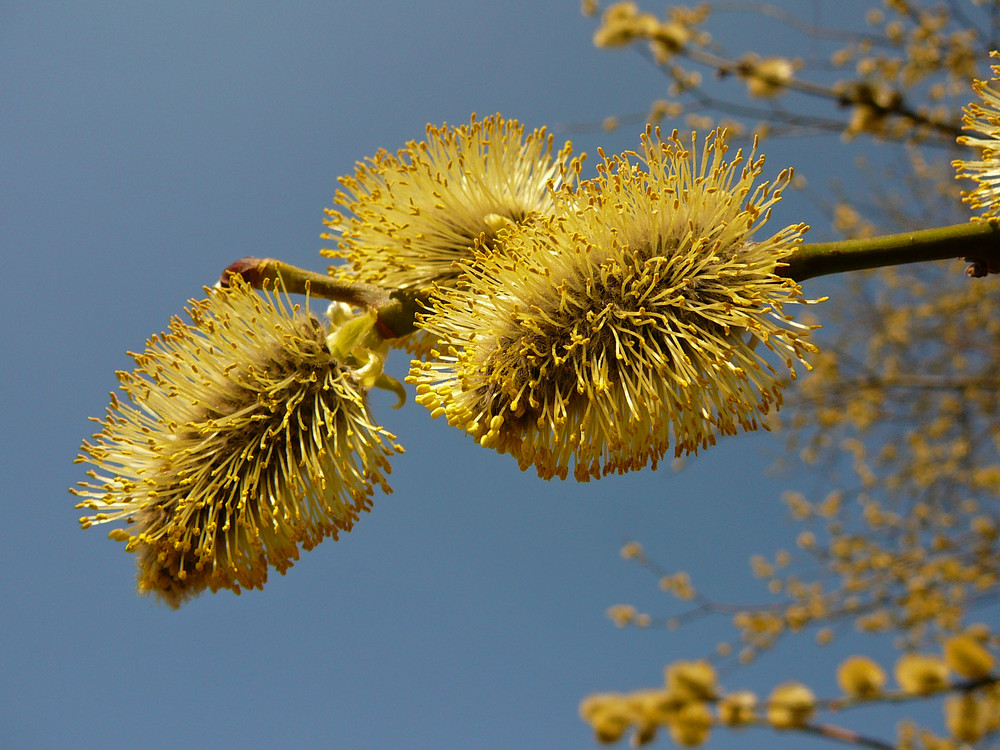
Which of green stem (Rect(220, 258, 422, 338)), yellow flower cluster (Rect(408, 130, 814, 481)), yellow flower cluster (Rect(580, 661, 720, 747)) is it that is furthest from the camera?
green stem (Rect(220, 258, 422, 338))

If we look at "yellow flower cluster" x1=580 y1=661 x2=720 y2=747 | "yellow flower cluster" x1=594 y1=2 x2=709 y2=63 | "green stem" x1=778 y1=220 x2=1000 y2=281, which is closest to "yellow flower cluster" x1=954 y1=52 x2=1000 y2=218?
"green stem" x1=778 y1=220 x2=1000 y2=281

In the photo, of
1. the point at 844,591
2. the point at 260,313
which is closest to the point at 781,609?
the point at 844,591

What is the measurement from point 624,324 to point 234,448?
35.2 inches

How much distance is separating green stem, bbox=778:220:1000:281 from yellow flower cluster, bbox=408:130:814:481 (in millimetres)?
66

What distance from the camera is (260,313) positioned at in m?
1.48

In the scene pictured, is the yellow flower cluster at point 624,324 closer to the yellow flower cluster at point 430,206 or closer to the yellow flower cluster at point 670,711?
the yellow flower cluster at point 430,206

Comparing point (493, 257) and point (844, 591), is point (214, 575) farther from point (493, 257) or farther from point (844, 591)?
point (844, 591)

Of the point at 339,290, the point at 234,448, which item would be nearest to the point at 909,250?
the point at 339,290

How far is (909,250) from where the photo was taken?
1125 mm

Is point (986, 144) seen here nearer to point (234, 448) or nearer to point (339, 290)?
point (339, 290)

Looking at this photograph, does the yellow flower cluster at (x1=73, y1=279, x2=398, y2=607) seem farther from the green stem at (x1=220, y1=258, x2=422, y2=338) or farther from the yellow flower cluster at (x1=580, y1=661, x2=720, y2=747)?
the yellow flower cluster at (x1=580, y1=661, x2=720, y2=747)

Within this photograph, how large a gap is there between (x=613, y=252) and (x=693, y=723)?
92 centimetres

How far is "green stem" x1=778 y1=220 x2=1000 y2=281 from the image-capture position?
1114mm

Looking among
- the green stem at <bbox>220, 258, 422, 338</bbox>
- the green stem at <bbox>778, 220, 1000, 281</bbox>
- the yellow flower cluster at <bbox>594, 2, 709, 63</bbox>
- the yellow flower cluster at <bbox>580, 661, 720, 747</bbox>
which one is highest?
the green stem at <bbox>220, 258, 422, 338</bbox>
